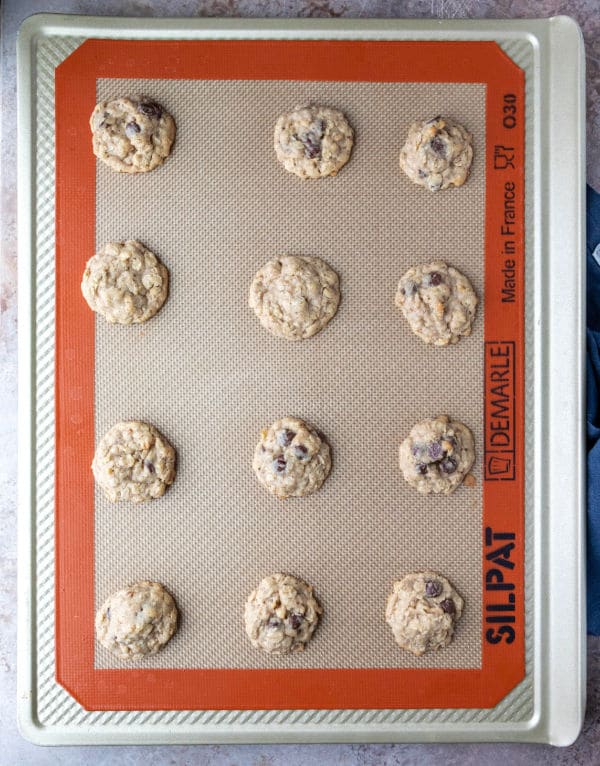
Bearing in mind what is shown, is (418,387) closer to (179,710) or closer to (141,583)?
Answer: (141,583)

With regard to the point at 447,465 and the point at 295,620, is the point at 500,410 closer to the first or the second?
the point at 447,465

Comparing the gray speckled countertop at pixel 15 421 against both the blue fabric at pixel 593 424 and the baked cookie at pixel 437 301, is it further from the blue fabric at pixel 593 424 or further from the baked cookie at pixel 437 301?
the baked cookie at pixel 437 301

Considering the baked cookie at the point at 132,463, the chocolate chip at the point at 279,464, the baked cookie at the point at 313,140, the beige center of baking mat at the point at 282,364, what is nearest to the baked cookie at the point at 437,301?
the beige center of baking mat at the point at 282,364

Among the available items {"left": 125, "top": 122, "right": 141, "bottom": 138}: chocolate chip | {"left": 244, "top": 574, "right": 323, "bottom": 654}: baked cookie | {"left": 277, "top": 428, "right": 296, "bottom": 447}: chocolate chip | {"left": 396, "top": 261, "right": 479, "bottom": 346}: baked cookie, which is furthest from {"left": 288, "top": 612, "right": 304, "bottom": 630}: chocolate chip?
{"left": 125, "top": 122, "right": 141, "bottom": 138}: chocolate chip

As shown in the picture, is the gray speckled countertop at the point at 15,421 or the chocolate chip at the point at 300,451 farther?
the gray speckled countertop at the point at 15,421

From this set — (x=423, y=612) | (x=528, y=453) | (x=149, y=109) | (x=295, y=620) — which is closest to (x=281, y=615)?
(x=295, y=620)

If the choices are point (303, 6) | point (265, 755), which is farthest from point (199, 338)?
point (265, 755)
